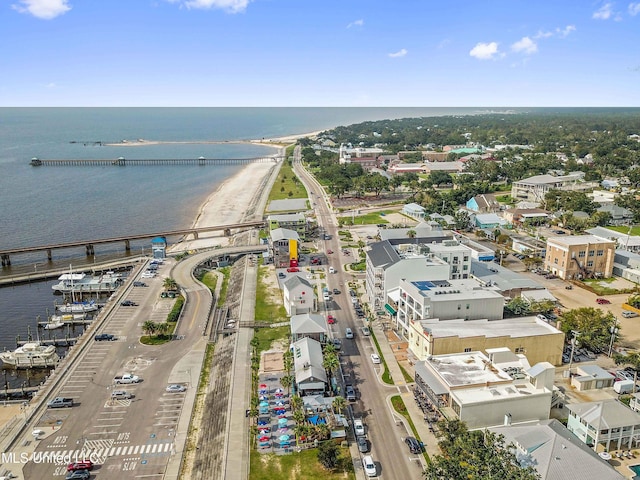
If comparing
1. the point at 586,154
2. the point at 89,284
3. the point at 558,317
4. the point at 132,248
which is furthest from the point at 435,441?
the point at 586,154

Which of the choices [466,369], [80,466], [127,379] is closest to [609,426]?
[466,369]

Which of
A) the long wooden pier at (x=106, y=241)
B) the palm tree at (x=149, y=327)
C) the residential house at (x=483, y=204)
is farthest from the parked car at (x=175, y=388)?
the residential house at (x=483, y=204)

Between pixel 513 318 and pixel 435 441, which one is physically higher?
pixel 513 318

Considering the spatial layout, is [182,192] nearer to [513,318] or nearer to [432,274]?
[432,274]

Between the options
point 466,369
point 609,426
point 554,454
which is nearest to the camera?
point 554,454

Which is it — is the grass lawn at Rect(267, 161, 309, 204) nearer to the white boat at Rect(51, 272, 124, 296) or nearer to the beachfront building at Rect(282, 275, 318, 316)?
the white boat at Rect(51, 272, 124, 296)

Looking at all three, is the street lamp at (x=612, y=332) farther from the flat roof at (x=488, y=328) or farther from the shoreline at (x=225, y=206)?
the shoreline at (x=225, y=206)

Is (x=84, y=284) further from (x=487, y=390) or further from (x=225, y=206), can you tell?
(x=487, y=390)
